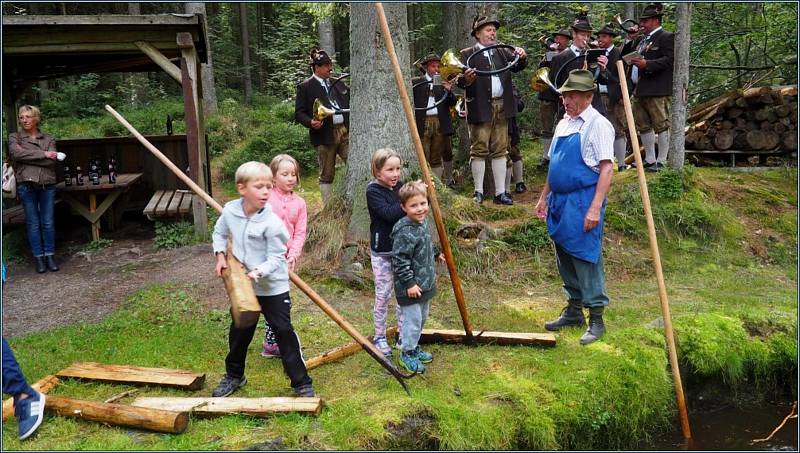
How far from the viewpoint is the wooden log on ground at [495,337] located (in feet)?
16.6

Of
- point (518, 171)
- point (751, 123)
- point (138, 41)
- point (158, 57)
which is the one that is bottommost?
point (518, 171)

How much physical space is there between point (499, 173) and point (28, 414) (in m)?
5.78

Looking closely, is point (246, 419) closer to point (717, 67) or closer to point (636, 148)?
point (636, 148)

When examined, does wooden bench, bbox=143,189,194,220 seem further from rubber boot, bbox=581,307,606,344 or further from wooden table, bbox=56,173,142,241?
rubber boot, bbox=581,307,606,344

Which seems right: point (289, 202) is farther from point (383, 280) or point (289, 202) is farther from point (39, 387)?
point (39, 387)

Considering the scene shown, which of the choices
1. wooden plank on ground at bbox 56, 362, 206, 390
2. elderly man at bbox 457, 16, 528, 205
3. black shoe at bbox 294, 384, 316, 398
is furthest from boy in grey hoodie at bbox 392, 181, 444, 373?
elderly man at bbox 457, 16, 528, 205

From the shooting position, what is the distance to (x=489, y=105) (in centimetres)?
775

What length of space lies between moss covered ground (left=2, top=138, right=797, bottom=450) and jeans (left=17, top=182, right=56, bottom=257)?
6.64ft

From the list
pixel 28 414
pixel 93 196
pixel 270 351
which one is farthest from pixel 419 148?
pixel 93 196

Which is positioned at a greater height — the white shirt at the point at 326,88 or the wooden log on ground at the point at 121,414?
the white shirt at the point at 326,88

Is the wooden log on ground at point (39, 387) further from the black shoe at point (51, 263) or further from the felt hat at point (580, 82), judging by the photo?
the felt hat at point (580, 82)

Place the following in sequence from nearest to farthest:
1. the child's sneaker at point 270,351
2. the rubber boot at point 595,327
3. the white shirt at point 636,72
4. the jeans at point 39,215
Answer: the child's sneaker at point 270,351 < the rubber boot at point 595,327 < the jeans at point 39,215 < the white shirt at point 636,72

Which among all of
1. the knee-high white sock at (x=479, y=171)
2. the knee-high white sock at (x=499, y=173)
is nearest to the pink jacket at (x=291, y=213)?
the knee-high white sock at (x=479, y=171)

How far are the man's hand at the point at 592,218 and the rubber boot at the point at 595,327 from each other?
724 millimetres
